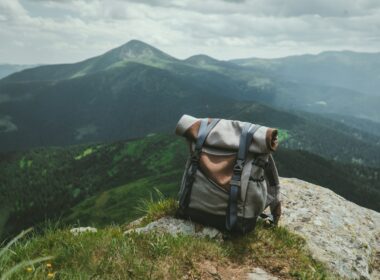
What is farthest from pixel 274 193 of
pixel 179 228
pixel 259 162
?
pixel 179 228

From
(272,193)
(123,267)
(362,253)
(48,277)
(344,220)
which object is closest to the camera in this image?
(48,277)

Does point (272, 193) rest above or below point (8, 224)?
above

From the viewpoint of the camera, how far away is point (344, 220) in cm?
911

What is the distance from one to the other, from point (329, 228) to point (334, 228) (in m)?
0.16

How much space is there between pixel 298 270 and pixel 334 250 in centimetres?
196

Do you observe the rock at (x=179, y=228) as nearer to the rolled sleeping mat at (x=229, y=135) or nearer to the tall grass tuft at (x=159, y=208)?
the tall grass tuft at (x=159, y=208)

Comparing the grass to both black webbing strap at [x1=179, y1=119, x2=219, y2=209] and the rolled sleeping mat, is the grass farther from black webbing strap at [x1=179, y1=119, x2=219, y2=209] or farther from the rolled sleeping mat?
the rolled sleeping mat

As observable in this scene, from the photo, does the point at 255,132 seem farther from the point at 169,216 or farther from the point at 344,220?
the point at 344,220

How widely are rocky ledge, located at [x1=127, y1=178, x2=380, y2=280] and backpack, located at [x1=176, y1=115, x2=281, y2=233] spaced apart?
0.44 meters

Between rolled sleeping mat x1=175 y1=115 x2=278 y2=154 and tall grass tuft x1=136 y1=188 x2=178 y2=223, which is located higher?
rolled sleeping mat x1=175 y1=115 x2=278 y2=154

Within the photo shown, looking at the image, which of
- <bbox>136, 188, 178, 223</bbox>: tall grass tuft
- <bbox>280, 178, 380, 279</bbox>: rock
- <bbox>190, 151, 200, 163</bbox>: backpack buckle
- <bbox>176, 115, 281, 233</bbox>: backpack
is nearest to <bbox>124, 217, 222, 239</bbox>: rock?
<bbox>176, 115, 281, 233</bbox>: backpack

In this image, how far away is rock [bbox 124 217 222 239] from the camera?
664 cm

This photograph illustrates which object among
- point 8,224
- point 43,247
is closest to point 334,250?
point 43,247

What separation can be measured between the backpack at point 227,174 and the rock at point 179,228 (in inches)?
4.8
